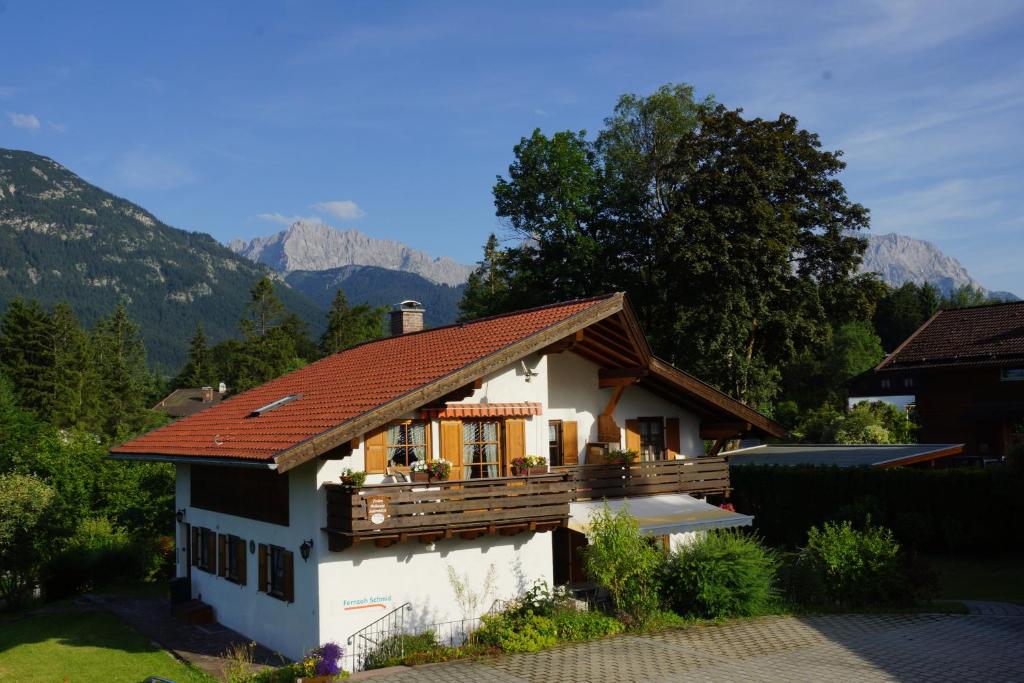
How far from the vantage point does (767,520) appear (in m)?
30.4

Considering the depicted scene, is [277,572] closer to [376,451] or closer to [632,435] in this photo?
[376,451]

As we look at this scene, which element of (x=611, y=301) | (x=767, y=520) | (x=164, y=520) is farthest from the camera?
(x=164, y=520)

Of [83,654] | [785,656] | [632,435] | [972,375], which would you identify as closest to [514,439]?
[632,435]

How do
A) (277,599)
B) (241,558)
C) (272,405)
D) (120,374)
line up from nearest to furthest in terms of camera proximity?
(277,599) < (241,558) < (272,405) < (120,374)

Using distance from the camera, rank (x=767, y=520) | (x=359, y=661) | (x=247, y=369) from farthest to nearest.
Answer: (x=247, y=369), (x=767, y=520), (x=359, y=661)

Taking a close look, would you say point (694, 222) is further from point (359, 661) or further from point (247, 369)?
point (247, 369)

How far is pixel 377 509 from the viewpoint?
1616 cm

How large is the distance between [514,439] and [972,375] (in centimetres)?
2523

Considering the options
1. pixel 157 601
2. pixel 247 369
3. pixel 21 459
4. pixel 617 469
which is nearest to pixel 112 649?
pixel 157 601

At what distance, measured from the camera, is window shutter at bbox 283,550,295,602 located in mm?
17578

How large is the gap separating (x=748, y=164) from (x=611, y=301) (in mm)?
19276

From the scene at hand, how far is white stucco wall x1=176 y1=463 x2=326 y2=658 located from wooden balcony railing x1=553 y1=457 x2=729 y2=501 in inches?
226

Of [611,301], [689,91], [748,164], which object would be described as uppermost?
[689,91]

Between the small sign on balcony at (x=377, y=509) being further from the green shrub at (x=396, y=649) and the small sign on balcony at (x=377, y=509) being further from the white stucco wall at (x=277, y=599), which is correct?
the green shrub at (x=396, y=649)
